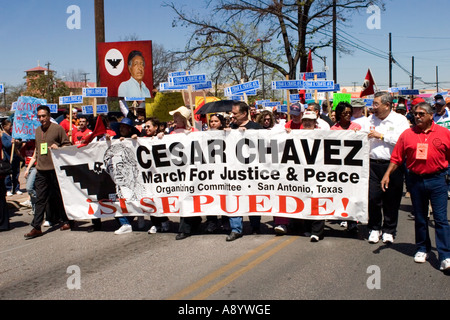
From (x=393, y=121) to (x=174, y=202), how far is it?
3299mm

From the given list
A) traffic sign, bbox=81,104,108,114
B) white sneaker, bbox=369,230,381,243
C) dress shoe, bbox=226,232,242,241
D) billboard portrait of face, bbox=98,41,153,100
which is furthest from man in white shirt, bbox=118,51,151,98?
white sneaker, bbox=369,230,381,243

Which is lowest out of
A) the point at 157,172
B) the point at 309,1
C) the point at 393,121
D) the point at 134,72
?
the point at 157,172

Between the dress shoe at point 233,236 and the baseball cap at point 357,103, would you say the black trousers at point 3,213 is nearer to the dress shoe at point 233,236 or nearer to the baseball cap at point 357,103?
the dress shoe at point 233,236

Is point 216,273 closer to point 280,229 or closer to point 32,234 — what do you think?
point 280,229

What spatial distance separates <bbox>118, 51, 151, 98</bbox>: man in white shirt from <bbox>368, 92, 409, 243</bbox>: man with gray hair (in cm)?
638

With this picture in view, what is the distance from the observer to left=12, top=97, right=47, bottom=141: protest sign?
32.5 ft

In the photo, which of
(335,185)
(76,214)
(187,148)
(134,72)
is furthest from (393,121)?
(134,72)

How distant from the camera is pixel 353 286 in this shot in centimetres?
479

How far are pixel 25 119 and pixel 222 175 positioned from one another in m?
5.18

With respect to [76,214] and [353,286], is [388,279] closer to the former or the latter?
[353,286]

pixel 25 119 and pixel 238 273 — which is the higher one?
pixel 25 119

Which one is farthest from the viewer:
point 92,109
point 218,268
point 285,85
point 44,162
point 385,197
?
point 92,109

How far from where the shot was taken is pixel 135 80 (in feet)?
37.9

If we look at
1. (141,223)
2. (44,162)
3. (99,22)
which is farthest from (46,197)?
(99,22)
